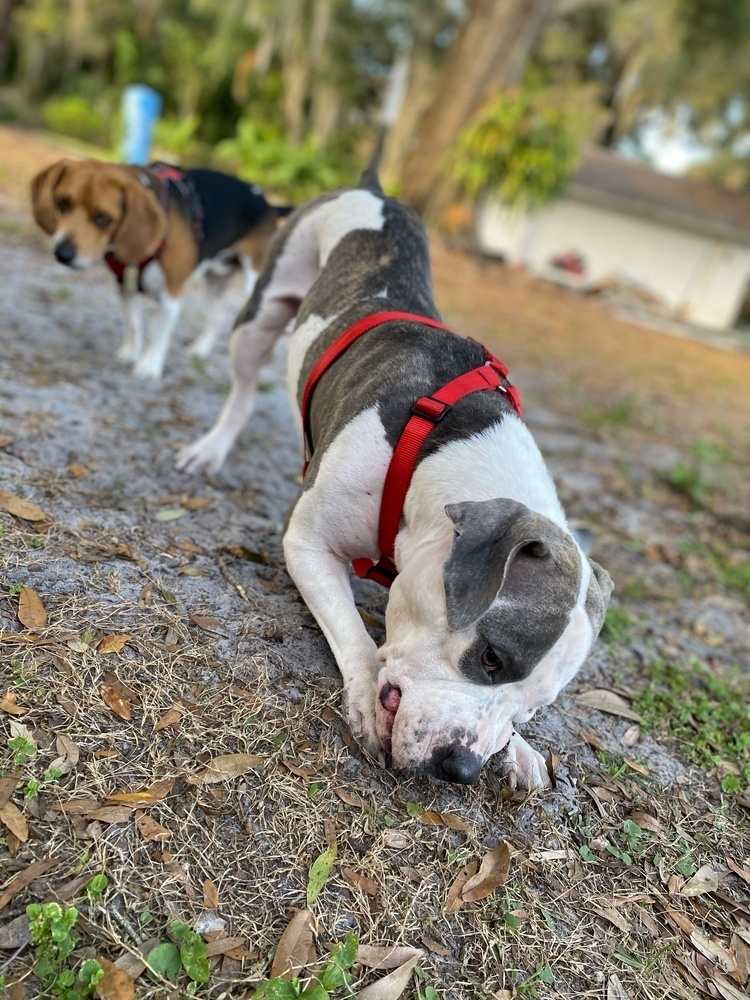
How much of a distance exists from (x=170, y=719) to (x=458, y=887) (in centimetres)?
102

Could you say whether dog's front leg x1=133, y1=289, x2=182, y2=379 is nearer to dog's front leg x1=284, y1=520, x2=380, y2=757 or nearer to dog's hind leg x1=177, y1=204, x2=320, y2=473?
dog's hind leg x1=177, y1=204, x2=320, y2=473

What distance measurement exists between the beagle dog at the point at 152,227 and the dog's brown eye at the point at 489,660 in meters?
3.99

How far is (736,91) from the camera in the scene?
96.9 feet

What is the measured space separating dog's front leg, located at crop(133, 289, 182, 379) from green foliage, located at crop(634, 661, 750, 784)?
3.83 meters

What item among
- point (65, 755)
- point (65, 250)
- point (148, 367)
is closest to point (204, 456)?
point (148, 367)

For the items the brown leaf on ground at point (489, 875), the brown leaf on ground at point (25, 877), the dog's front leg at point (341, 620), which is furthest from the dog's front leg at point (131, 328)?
the brown leaf on ground at point (489, 875)

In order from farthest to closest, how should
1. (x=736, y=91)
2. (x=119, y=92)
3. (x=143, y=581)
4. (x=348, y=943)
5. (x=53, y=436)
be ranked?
(x=736, y=91)
(x=119, y=92)
(x=53, y=436)
(x=143, y=581)
(x=348, y=943)

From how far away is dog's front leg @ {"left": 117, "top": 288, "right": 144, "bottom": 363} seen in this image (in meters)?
5.73

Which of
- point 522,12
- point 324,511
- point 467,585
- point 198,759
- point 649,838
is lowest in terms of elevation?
point 649,838

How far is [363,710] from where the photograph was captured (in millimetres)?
2629

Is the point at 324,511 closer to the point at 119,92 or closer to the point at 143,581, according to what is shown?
the point at 143,581

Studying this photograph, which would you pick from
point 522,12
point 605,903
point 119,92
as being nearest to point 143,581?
point 605,903

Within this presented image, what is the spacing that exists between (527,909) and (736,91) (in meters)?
34.2

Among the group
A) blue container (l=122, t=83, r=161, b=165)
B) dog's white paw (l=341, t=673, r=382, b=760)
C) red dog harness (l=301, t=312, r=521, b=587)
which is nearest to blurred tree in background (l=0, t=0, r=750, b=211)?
blue container (l=122, t=83, r=161, b=165)
